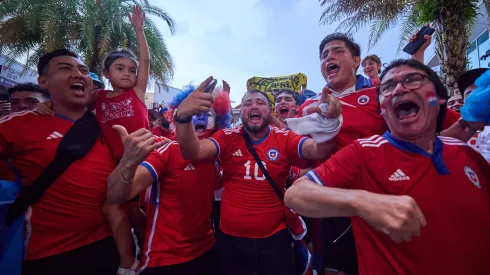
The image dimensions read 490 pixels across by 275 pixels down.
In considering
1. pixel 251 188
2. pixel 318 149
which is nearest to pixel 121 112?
pixel 251 188

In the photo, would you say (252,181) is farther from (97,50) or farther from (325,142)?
(97,50)

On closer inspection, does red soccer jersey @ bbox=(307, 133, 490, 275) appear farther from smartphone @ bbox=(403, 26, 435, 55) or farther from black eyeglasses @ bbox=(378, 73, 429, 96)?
smartphone @ bbox=(403, 26, 435, 55)

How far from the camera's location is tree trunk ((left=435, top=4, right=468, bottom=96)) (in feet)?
22.9

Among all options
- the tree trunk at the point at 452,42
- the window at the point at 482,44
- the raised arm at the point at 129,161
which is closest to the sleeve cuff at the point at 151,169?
the raised arm at the point at 129,161

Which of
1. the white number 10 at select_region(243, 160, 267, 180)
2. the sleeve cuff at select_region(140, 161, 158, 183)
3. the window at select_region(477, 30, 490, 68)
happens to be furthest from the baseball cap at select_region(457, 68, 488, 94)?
the window at select_region(477, 30, 490, 68)

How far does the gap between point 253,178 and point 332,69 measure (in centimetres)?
133

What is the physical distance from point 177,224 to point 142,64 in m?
1.68

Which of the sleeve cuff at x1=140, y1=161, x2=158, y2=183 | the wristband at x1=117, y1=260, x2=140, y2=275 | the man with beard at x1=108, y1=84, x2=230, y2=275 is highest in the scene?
the sleeve cuff at x1=140, y1=161, x2=158, y2=183

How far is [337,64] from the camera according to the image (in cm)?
296

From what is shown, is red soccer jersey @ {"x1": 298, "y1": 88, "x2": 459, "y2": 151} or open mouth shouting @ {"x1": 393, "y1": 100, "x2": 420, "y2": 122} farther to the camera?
red soccer jersey @ {"x1": 298, "y1": 88, "x2": 459, "y2": 151}

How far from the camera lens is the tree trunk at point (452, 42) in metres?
6.99

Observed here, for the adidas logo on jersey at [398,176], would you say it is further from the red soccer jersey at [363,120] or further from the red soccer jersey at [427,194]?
the red soccer jersey at [363,120]

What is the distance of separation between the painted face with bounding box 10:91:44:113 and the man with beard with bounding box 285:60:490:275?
11.8ft

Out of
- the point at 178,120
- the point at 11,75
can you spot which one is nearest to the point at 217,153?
the point at 178,120
